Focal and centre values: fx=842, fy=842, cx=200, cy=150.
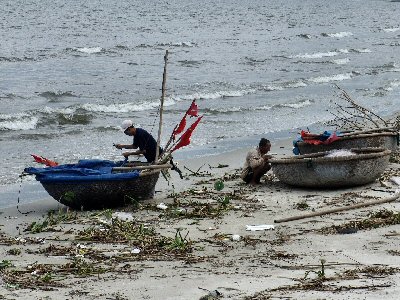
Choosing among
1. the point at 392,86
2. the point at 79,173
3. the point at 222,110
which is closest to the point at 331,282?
the point at 79,173

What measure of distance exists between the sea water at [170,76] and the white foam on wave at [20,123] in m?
0.03

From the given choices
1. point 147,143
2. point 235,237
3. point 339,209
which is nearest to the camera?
point 235,237

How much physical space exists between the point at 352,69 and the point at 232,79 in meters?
7.59

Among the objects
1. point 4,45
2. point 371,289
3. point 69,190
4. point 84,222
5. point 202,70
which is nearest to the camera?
point 371,289

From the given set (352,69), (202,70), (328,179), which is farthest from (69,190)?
(352,69)

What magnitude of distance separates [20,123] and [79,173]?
10045 millimetres

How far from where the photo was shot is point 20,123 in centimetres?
2127

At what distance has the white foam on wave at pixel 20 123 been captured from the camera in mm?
20781

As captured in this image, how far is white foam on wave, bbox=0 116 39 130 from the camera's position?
2078cm

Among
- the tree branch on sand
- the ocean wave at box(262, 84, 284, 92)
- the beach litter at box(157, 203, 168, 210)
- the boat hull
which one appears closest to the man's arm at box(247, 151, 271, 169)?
the boat hull

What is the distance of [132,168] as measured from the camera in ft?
38.4

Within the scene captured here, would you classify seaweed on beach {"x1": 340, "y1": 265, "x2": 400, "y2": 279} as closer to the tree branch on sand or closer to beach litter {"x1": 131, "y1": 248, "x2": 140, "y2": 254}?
beach litter {"x1": 131, "y1": 248, "x2": 140, "y2": 254}

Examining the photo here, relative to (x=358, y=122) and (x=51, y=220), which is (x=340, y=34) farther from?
(x=51, y=220)

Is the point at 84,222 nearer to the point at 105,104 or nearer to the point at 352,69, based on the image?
the point at 105,104
